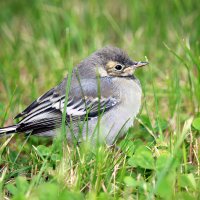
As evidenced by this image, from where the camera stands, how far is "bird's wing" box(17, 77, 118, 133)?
5289mm

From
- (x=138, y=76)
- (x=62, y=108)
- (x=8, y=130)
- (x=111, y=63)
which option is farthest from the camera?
(x=138, y=76)

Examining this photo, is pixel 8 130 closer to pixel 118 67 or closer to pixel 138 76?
pixel 118 67

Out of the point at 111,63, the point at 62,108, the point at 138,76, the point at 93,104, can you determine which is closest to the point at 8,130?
the point at 62,108

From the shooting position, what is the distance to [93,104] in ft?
17.7

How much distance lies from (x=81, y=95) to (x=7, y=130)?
0.81m

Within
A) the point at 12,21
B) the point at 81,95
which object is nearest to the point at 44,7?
the point at 12,21

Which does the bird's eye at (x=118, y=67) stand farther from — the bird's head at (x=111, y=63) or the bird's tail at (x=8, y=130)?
the bird's tail at (x=8, y=130)

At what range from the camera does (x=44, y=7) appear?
320 inches

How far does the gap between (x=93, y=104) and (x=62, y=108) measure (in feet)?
1.00

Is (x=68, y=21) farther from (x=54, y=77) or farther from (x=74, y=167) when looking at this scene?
(x=74, y=167)

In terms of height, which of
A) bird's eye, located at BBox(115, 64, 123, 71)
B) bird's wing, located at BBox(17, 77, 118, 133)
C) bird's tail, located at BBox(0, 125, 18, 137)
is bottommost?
bird's tail, located at BBox(0, 125, 18, 137)

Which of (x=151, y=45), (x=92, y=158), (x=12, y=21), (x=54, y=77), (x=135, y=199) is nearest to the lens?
(x=135, y=199)

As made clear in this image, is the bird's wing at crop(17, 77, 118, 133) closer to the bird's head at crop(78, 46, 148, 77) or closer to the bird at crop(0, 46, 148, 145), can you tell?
the bird at crop(0, 46, 148, 145)

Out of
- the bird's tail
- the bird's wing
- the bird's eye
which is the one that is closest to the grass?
the bird's tail
